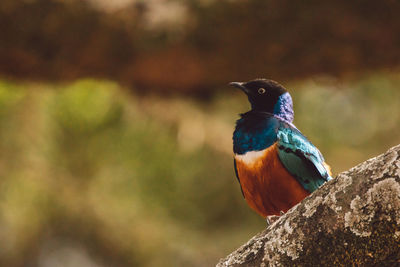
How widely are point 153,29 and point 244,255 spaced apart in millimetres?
3570

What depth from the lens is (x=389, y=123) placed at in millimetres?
8492

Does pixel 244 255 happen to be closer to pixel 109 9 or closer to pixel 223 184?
pixel 109 9

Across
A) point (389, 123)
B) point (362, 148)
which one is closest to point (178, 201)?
point (362, 148)

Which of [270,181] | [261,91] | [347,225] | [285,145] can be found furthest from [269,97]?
[347,225]

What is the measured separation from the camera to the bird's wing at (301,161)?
3.34 m

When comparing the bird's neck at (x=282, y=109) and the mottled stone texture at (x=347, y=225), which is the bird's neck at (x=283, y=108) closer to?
the bird's neck at (x=282, y=109)

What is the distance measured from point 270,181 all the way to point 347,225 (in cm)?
172

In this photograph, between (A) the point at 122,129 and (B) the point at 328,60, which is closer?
(B) the point at 328,60

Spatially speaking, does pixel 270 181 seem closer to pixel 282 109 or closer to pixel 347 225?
pixel 282 109

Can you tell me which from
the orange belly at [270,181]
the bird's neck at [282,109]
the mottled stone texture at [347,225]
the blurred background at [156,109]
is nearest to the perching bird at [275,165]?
the orange belly at [270,181]

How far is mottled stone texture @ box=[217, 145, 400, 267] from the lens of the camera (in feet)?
5.23

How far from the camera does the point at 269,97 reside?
151 inches

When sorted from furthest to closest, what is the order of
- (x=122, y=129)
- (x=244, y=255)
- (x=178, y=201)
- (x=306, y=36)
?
(x=178, y=201), (x=122, y=129), (x=306, y=36), (x=244, y=255)

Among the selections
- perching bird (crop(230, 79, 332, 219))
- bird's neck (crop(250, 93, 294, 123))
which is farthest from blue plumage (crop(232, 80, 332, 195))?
bird's neck (crop(250, 93, 294, 123))
